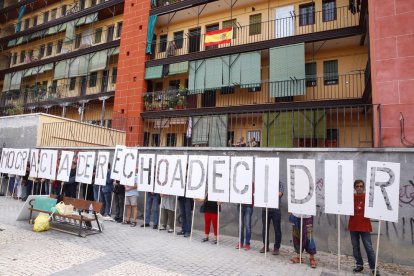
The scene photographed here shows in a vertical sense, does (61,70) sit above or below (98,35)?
below

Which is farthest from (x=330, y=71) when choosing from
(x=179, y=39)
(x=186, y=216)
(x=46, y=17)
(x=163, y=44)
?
(x=46, y=17)

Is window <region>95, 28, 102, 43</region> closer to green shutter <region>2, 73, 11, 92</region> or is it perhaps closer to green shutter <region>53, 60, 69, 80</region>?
green shutter <region>53, 60, 69, 80</region>

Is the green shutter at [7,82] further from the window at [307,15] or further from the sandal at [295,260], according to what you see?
the sandal at [295,260]

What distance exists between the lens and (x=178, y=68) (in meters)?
19.7

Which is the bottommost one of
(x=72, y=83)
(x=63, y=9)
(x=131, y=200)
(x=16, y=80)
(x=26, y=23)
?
(x=131, y=200)

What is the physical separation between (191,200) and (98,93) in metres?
17.0

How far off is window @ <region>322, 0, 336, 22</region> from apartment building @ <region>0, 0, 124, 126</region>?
14.6 m

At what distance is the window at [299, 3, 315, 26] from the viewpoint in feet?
55.3

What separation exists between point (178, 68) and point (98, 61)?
8216 millimetres

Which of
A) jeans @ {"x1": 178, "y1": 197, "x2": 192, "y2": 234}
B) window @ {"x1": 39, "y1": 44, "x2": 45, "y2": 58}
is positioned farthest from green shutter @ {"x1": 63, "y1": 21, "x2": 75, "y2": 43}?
jeans @ {"x1": 178, "y1": 197, "x2": 192, "y2": 234}

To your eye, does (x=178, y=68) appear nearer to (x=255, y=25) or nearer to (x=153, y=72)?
(x=153, y=72)

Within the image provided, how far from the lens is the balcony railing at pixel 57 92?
24.7 m

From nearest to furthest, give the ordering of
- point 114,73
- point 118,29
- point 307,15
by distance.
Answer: point 307,15 < point 114,73 < point 118,29

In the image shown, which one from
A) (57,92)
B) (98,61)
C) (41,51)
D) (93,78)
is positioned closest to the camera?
(98,61)
